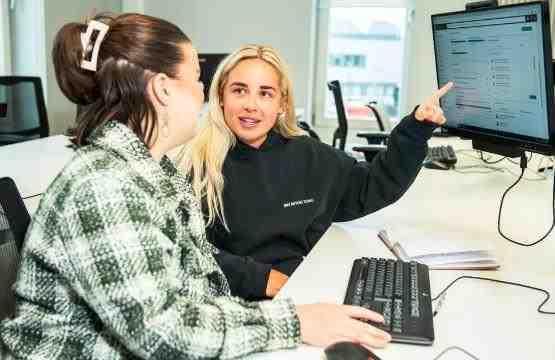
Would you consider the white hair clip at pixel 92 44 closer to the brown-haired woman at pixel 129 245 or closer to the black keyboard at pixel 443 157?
the brown-haired woman at pixel 129 245

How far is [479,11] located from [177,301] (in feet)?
3.50

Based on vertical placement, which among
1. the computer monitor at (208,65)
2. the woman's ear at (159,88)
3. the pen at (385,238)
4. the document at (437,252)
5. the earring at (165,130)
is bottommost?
the document at (437,252)

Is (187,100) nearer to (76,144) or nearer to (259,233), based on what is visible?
(76,144)

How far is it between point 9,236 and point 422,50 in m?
3.83

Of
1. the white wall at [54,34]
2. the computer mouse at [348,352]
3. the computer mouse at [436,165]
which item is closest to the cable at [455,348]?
the computer mouse at [348,352]

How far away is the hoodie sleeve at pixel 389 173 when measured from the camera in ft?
4.88

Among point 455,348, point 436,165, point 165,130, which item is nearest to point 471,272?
point 455,348

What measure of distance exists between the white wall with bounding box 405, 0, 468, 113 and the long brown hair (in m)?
3.67

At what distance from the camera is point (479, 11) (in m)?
1.46

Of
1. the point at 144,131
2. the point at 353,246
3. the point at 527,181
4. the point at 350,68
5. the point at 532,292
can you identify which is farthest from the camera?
the point at 350,68

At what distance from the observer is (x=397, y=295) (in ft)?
3.38

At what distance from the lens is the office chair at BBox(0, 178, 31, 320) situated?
1029 mm

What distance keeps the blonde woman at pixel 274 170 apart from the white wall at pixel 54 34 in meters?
2.56

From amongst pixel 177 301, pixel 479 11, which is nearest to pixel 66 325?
pixel 177 301
